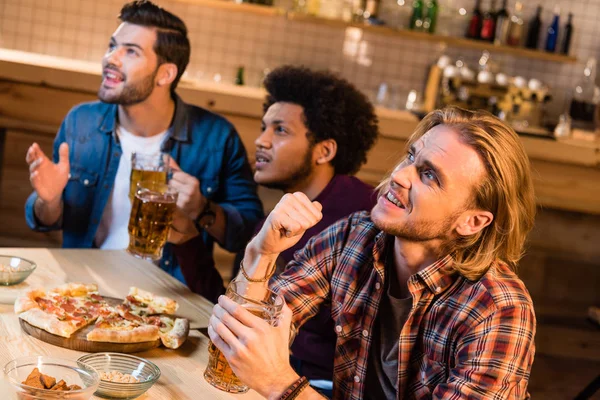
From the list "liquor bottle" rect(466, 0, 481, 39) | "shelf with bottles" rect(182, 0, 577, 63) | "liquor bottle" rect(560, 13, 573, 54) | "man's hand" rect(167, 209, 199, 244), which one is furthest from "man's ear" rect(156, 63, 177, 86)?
"liquor bottle" rect(560, 13, 573, 54)

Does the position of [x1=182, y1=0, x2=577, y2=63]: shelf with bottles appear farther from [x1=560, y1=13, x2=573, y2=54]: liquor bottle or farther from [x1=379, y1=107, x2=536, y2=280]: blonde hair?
[x1=379, y1=107, x2=536, y2=280]: blonde hair

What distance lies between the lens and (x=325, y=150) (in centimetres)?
275

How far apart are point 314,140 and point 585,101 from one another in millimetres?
3459

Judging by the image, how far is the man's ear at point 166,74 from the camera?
9.82 ft

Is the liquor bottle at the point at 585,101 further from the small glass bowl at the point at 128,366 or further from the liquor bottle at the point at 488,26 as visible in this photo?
the small glass bowl at the point at 128,366

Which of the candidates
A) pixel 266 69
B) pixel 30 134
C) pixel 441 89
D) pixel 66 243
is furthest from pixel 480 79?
pixel 66 243

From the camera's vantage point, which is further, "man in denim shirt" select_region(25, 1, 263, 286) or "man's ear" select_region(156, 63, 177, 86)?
"man's ear" select_region(156, 63, 177, 86)

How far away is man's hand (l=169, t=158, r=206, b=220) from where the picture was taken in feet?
8.25

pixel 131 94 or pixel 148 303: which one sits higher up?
pixel 131 94

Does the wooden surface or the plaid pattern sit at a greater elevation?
the plaid pattern

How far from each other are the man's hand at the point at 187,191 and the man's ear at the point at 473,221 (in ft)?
3.13

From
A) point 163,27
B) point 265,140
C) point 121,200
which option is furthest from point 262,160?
point 163,27

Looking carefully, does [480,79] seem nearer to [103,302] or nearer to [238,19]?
[238,19]

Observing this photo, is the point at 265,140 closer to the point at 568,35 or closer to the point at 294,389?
the point at 294,389
